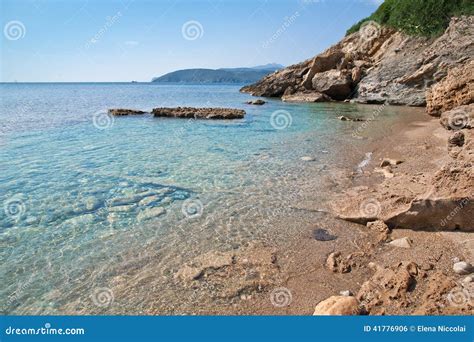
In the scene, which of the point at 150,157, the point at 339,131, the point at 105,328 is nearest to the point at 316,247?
the point at 105,328

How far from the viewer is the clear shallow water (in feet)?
18.7

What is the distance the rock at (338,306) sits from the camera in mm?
4530

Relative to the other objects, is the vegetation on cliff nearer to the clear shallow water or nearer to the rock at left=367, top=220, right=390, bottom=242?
the clear shallow water

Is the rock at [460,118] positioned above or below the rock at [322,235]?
above

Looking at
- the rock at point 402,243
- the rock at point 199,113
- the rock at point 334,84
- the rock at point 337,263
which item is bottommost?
the rock at point 337,263

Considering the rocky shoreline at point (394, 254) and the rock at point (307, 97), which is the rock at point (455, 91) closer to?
the rocky shoreline at point (394, 254)

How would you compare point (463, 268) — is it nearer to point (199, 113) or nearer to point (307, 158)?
point (307, 158)

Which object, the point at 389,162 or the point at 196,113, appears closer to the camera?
the point at 389,162

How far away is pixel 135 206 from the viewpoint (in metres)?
8.95

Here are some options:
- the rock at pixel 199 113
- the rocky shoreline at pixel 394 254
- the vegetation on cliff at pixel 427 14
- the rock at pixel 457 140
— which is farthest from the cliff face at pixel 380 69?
the rock at pixel 199 113

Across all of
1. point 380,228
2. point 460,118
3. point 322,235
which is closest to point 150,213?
point 322,235

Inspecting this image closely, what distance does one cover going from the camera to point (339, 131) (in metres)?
20.7

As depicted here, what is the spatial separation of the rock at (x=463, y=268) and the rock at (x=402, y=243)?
3.42 feet

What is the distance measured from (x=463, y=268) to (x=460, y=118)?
13.3 meters
